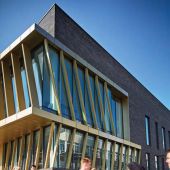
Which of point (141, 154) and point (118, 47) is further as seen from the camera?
point (141, 154)

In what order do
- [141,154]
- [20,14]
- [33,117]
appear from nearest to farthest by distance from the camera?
[33,117], [20,14], [141,154]

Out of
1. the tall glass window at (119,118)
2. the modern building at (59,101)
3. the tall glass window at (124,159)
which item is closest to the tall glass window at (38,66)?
the modern building at (59,101)

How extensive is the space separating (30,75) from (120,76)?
10.2m

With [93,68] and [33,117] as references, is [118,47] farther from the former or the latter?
[33,117]

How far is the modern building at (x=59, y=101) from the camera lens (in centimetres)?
1445

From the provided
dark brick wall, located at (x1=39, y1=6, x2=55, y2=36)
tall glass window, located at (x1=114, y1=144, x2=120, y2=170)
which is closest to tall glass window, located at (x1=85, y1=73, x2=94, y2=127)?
tall glass window, located at (x1=114, y1=144, x2=120, y2=170)

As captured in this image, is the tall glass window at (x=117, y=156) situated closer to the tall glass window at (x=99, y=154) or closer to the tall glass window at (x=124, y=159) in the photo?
the tall glass window at (x=124, y=159)

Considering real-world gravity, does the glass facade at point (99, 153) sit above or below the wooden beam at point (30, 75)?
below

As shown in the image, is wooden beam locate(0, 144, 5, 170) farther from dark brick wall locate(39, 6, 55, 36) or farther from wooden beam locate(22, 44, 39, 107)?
dark brick wall locate(39, 6, 55, 36)

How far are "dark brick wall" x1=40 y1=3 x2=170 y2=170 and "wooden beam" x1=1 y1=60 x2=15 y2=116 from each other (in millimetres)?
3098

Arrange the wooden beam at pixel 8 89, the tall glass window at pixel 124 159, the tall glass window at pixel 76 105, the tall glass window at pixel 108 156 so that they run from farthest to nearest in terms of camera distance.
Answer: the tall glass window at pixel 124 159, the tall glass window at pixel 108 156, the wooden beam at pixel 8 89, the tall glass window at pixel 76 105

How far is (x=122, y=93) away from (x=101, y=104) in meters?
4.05

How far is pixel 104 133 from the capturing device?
18266 millimetres

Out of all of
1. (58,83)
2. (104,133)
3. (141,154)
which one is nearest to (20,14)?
(58,83)
